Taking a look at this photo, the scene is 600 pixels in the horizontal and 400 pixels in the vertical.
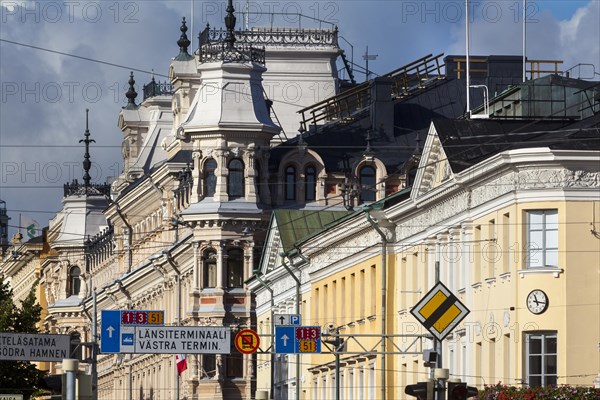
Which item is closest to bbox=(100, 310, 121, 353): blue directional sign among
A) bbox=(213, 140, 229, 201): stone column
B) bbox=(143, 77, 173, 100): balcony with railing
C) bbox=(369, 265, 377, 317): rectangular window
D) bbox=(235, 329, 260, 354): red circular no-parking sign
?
bbox=(235, 329, 260, 354): red circular no-parking sign

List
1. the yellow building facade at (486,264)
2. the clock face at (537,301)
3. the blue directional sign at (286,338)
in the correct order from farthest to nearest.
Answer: the blue directional sign at (286,338)
the clock face at (537,301)
the yellow building facade at (486,264)

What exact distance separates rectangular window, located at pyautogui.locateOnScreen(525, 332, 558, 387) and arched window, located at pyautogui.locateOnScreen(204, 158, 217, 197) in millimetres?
44502

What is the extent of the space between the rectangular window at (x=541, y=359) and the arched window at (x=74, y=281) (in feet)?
319

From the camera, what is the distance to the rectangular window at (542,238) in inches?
2152

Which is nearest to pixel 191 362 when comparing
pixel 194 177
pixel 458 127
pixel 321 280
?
pixel 194 177

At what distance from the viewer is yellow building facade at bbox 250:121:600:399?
53906mm

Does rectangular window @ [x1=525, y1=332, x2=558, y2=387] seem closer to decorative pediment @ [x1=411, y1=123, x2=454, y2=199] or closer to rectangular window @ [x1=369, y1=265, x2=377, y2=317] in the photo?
decorative pediment @ [x1=411, y1=123, x2=454, y2=199]

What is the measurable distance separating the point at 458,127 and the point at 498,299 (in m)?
8.26

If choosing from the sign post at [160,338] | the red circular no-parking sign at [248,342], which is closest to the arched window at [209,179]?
the red circular no-parking sign at [248,342]

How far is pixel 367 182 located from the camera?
325ft

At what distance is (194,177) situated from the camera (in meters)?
98.8

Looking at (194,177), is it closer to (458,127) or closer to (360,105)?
(360,105)

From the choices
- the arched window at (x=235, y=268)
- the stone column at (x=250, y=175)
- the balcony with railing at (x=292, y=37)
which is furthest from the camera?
the balcony with railing at (x=292, y=37)

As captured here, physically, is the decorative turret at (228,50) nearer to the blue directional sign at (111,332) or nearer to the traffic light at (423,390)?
the blue directional sign at (111,332)
